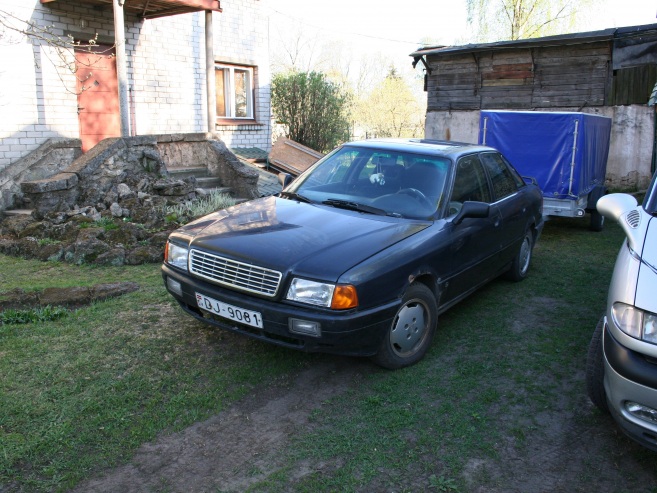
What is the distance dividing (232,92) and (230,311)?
1212 cm

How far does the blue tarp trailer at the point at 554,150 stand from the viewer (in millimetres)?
8945

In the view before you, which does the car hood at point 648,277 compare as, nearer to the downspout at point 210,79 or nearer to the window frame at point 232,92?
the downspout at point 210,79

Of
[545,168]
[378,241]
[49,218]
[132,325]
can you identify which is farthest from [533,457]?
[49,218]

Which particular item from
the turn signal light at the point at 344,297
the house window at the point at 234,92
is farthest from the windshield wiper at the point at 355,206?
the house window at the point at 234,92

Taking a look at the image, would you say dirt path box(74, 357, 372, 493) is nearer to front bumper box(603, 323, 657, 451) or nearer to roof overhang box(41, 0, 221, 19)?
front bumper box(603, 323, 657, 451)

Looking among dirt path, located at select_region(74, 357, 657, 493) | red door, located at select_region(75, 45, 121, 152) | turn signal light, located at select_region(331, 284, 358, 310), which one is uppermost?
red door, located at select_region(75, 45, 121, 152)

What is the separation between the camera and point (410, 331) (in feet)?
13.4

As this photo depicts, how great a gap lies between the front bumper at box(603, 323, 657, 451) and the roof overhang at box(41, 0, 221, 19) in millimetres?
10805

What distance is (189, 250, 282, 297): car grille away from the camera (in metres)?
3.63

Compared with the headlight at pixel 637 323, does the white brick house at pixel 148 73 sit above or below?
above

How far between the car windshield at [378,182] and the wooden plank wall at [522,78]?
38.8 ft

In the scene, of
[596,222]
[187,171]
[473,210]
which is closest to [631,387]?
[473,210]

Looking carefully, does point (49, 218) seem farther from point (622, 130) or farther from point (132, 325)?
point (622, 130)

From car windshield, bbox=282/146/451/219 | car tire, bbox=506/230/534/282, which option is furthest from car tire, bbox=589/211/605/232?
car windshield, bbox=282/146/451/219
